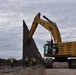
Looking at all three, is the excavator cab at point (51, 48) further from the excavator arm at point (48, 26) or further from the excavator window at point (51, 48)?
the excavator arm at point (48, 26)

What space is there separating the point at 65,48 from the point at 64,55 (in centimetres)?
90

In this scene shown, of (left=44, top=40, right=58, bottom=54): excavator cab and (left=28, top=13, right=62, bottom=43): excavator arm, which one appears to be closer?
(left=44, top=40, right=58, bottom=54): excavator cab

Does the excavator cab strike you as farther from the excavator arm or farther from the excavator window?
the excavator arm

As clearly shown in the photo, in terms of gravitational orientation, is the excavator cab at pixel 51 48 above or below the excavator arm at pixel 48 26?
below

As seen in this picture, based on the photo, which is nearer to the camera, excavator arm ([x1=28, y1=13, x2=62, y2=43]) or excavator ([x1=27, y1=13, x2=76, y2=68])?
excavator ([x1=27, y1=13, x2=76, y2=68])

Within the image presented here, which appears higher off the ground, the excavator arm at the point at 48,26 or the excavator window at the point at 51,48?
the excavator arm at the point at 48,26

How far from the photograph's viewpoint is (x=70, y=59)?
43.8m

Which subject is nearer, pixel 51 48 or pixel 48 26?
pixel 51 48

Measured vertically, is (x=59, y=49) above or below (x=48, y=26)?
below

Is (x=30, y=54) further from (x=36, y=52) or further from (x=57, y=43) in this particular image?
(x=57, y=43)

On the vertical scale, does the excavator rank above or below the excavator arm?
below

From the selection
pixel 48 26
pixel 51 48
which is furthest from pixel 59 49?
pixel 48 26

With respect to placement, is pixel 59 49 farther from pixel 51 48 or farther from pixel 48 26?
pixel 48 26

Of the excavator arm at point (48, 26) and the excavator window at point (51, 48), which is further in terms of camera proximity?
the excavator arm at point (48, 26)
